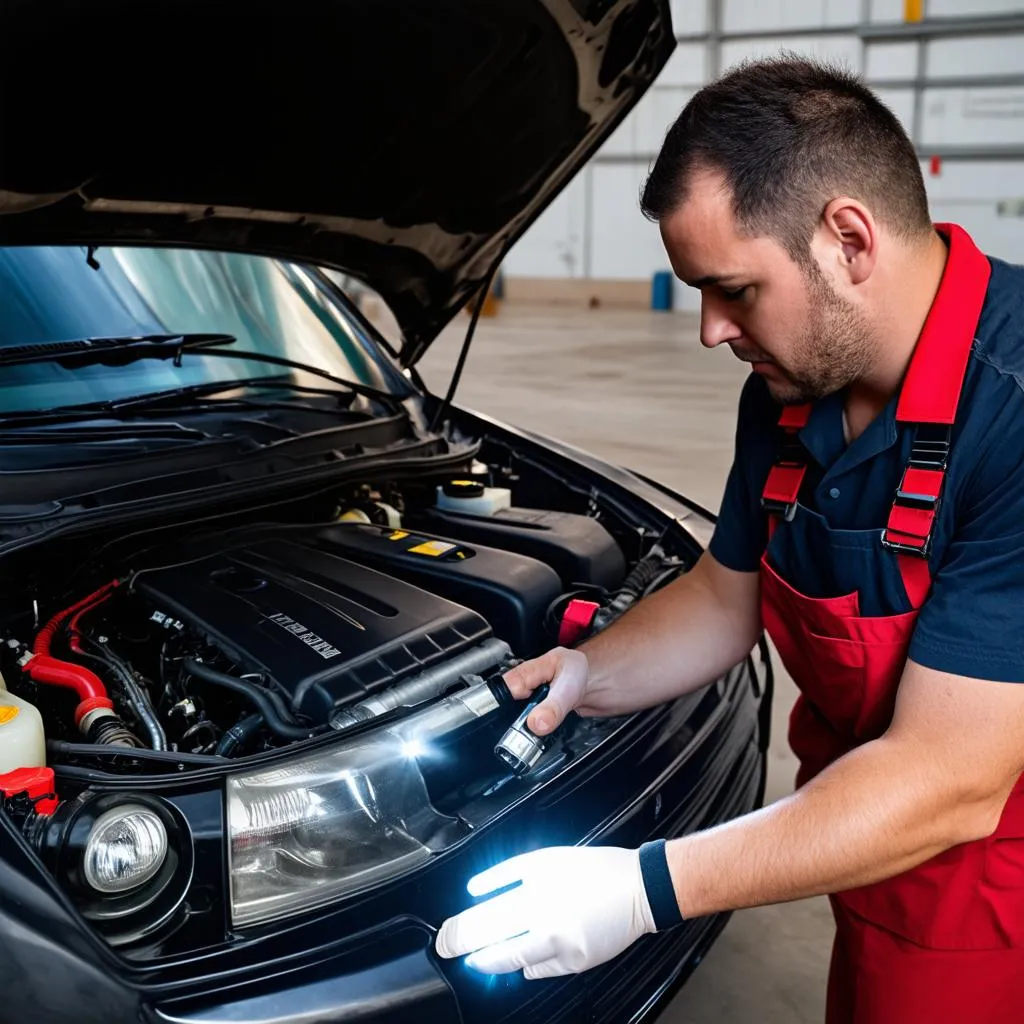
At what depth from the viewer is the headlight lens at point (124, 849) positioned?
1107 millimetres

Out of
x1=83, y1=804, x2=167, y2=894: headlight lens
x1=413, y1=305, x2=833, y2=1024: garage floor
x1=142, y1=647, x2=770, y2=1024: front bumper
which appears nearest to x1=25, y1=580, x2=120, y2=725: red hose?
x1=83, y1=804, x2=167, y2=894: headlight lens

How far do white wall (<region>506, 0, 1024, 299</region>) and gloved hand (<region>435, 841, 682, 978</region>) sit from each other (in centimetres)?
1168

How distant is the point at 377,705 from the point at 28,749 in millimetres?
417

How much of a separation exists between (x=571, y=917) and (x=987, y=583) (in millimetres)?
589

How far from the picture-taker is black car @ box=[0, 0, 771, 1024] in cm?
115

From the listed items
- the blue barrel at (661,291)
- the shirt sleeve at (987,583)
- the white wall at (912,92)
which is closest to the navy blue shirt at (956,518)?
the shirt sleeve at (987,583)

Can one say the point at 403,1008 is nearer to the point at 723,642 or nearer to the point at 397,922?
the point at 397,922

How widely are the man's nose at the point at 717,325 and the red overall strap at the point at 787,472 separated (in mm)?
208

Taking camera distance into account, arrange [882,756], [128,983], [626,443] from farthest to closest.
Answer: [626,443] < [882,756] < [128,983]

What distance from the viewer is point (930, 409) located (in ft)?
4.01

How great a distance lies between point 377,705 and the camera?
1.38 metres

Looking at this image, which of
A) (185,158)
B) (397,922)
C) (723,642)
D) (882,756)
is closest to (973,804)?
(882,756)

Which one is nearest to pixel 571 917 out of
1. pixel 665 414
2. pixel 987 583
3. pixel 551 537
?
pixel 987 583

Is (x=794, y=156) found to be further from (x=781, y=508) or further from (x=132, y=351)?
(x=132, y=351)
